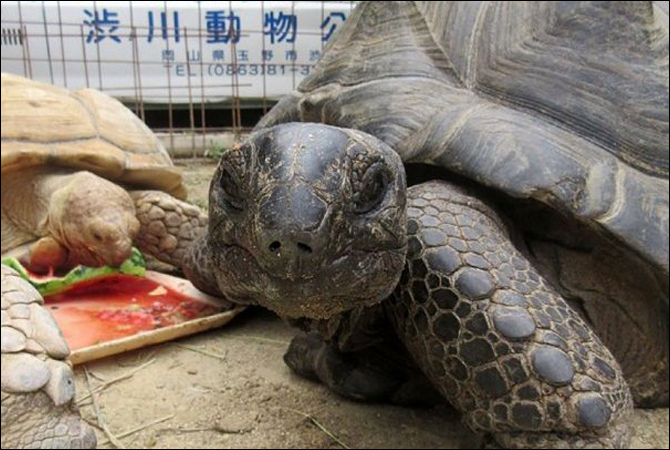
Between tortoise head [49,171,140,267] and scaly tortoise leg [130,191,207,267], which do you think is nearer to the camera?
tortoise head [49,171,140,267]

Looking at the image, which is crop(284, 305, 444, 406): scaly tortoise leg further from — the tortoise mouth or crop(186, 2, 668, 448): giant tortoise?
the tortoise mouth

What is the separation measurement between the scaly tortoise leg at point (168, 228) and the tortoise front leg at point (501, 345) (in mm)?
2019

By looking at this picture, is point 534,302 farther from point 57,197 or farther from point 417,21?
point 57,197

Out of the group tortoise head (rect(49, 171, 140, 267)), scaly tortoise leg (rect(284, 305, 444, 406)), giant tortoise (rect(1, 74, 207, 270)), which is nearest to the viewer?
scaly tortoise leg (rect(284, 305, 444, 406))

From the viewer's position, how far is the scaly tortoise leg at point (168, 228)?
3.56 meters

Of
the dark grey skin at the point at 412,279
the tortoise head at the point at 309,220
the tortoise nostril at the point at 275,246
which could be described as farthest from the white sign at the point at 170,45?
the tortoise nostril at the point at 275,246

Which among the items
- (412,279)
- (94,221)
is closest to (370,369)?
(412,279)

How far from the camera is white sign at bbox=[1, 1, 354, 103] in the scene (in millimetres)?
6184

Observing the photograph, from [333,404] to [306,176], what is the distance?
1.16 m

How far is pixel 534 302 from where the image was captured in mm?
1641

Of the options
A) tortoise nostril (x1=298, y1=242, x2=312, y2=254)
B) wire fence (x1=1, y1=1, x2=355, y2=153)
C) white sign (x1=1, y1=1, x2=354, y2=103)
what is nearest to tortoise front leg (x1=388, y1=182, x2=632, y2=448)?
tortoise nostril (x1=298, y1=242, x2=312, y2=254)

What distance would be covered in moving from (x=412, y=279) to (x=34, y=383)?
36.2 inches

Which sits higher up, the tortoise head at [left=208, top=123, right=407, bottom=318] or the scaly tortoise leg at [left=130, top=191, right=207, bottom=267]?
the tortoise head at [left=208, top=123, right=407, bottom=318]

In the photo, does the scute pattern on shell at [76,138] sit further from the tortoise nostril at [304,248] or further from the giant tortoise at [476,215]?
the tortoise nostril at [304,248]
